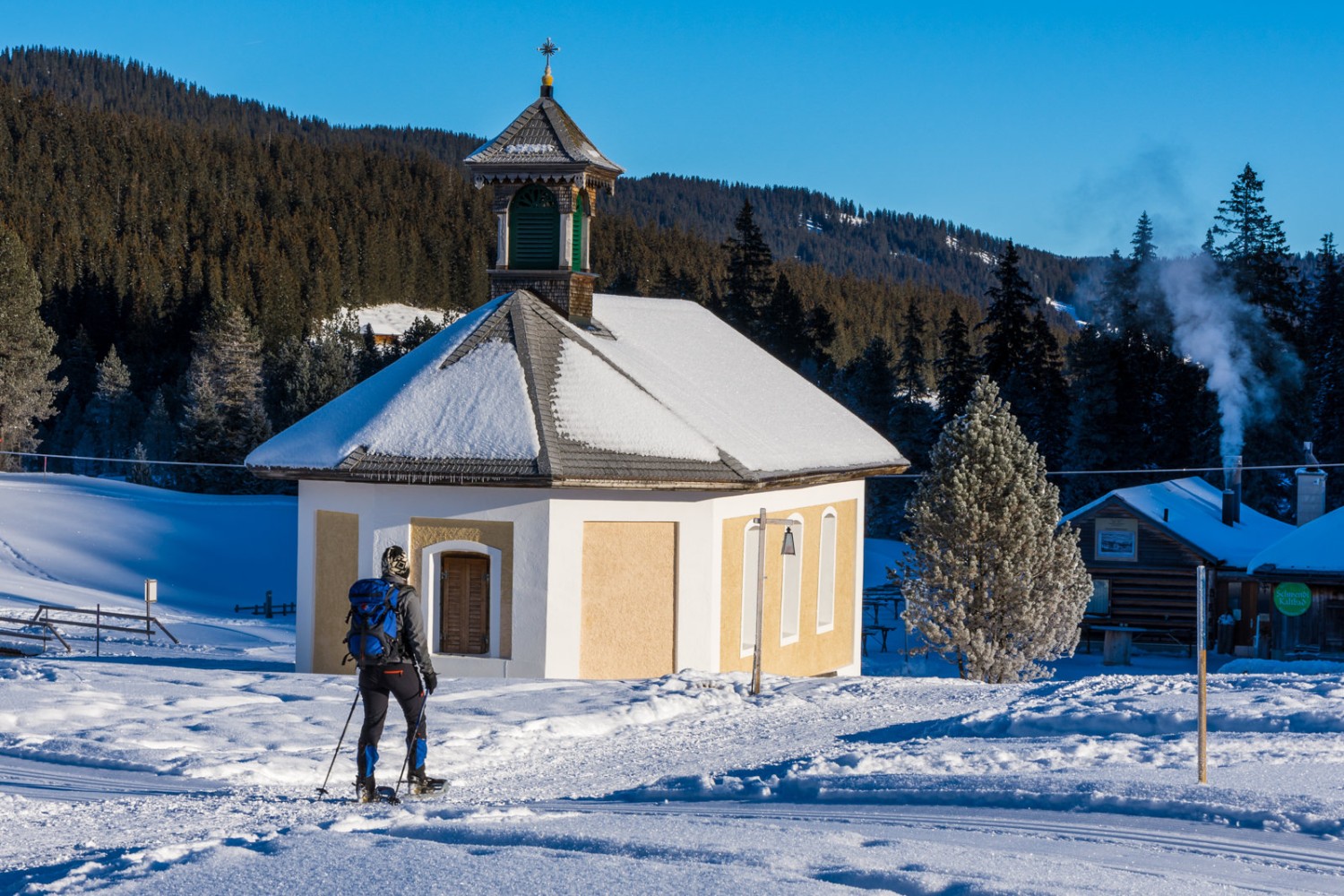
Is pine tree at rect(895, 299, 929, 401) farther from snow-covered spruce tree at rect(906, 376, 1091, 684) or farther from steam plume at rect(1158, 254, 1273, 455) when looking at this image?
snow-covered spruce tree at rect(906, 376, 1091, 684)

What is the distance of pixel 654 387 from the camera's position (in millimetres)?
19578

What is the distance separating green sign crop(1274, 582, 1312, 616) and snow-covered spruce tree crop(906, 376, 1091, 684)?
30.8 ft

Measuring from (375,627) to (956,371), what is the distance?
174ft

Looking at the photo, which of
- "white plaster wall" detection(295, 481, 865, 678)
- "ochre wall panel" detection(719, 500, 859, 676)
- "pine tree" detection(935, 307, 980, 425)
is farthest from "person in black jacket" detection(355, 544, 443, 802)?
"pine tree" detection(935, 307, 980, 425)

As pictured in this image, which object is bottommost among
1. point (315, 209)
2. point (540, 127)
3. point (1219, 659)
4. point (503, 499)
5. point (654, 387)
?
point (1219, 659)

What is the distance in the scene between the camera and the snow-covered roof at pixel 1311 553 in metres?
31.3

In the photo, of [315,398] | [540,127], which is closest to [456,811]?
[540,127]

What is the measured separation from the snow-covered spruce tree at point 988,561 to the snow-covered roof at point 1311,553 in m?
9.18

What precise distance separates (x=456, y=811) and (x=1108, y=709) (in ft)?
19.4

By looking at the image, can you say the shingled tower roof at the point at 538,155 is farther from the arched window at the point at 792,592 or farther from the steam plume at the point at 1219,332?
the steam plume at the point at 1219,332

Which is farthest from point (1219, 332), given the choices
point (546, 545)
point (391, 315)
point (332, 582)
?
point (391, 315)

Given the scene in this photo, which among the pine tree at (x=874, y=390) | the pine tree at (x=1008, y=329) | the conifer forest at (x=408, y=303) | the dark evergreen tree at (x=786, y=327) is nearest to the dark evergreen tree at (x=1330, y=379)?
the conifer forest at (x=408, y=303)

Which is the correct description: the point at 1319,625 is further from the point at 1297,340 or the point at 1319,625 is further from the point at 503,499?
the point at 1297,340

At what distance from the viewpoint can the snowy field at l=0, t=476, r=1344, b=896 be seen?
22.3 ft
